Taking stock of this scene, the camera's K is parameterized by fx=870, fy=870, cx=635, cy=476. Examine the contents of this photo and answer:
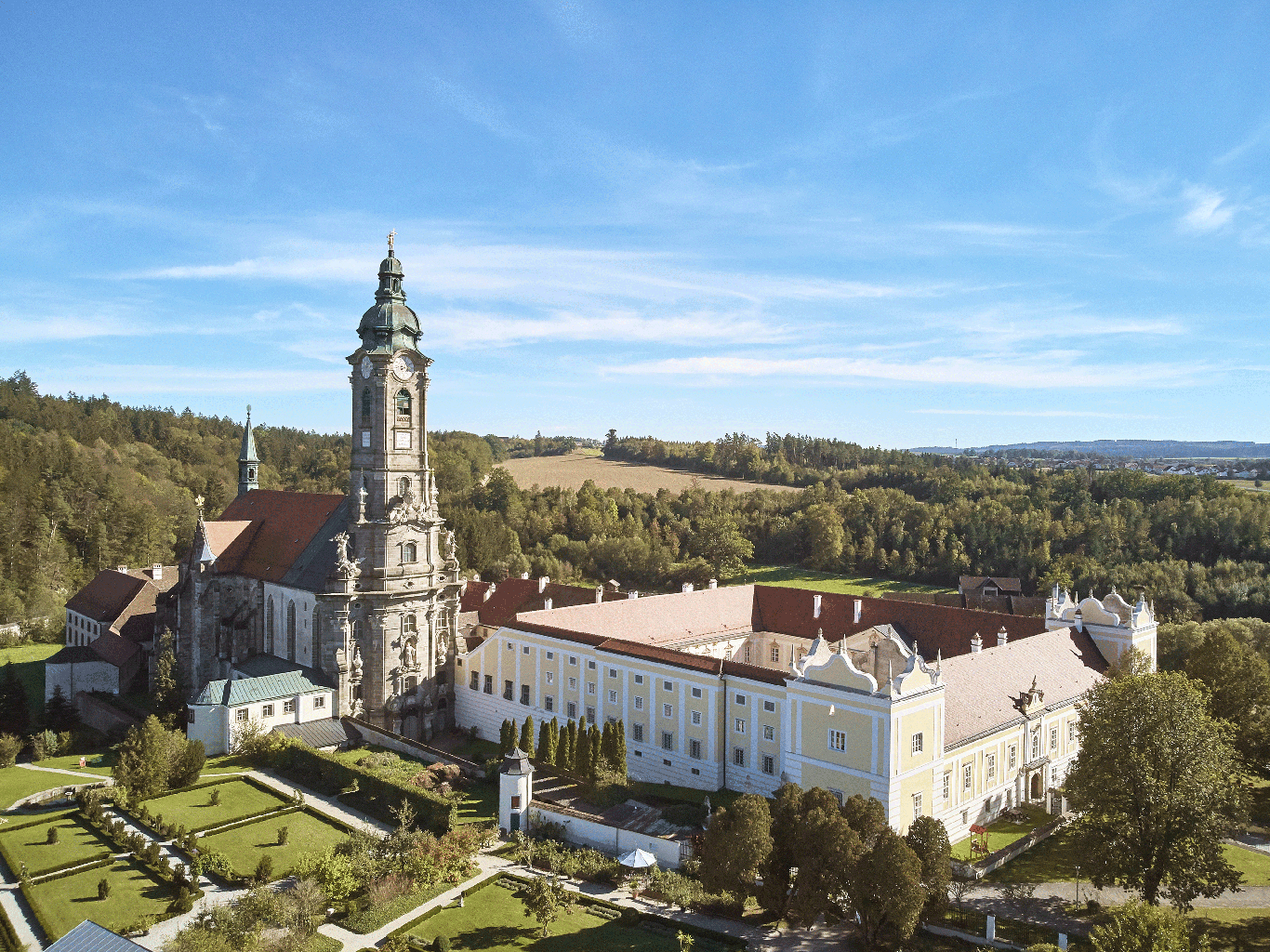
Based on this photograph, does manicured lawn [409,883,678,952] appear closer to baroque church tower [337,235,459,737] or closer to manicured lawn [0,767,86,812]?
baroque church tower [337,235,459,737]

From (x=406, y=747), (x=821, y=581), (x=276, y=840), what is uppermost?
(x=821, y=581)

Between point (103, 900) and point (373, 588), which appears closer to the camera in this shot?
point (103, 900)

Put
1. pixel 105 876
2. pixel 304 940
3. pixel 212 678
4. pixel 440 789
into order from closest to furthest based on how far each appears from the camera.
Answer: pixel 304 940 < pixel 105 876 < pixel 440 789 < pixel 212 678

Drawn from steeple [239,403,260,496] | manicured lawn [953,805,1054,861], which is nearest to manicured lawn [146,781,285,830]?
manicured lawn [953,805,1054,861]

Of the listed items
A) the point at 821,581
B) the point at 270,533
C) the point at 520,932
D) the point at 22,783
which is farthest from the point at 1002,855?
the point at 821,581

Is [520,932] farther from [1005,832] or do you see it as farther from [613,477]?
[613,477]

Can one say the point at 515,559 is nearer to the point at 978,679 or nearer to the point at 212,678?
the point at 212,678

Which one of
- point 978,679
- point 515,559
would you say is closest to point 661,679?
point 978,679
